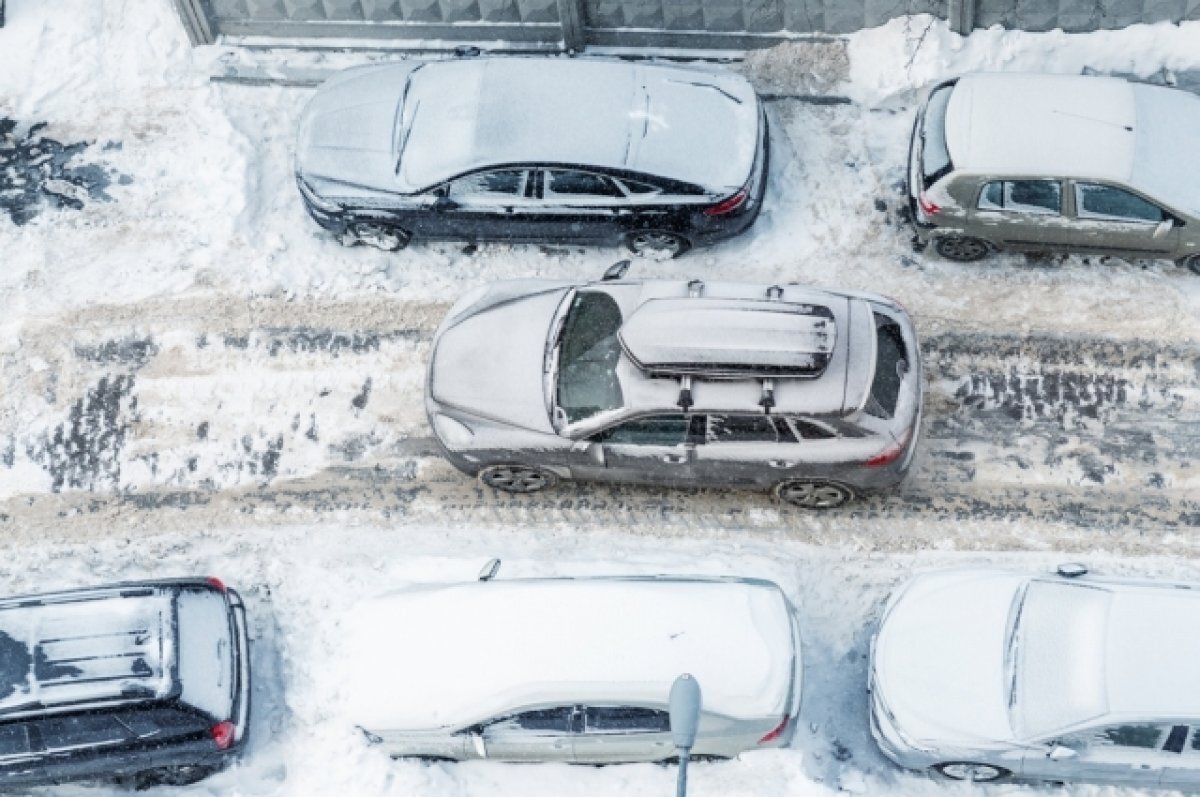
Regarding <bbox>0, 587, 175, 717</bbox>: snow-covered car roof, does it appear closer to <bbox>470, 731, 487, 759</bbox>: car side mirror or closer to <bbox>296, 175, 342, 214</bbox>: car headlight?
<bbox>470, 731, 487, 759</bbox>: car side mirror

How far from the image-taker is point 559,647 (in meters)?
9.33

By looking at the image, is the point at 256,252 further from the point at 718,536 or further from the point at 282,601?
the point at 718,536

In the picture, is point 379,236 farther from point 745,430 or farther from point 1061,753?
point 1061,753

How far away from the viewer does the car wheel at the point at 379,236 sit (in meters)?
12.4

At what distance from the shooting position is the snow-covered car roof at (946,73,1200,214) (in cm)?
1122

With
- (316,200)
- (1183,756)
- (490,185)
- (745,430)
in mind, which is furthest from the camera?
(316,200)

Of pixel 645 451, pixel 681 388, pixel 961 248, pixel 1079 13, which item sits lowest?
pixel 645 451

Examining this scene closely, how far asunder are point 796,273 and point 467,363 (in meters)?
3.57

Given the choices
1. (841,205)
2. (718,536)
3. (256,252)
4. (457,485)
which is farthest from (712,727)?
(256,252)

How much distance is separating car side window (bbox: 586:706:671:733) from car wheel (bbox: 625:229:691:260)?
495 cm

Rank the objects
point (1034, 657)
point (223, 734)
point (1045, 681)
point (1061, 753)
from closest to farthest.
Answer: point (1061, 753) < point (1045, 681) < point (1034, 657) < point (223, 734)

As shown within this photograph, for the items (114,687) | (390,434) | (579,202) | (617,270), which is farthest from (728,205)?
(114,687)

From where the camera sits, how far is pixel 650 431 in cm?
1034

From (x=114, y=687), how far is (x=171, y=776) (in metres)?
1.11
